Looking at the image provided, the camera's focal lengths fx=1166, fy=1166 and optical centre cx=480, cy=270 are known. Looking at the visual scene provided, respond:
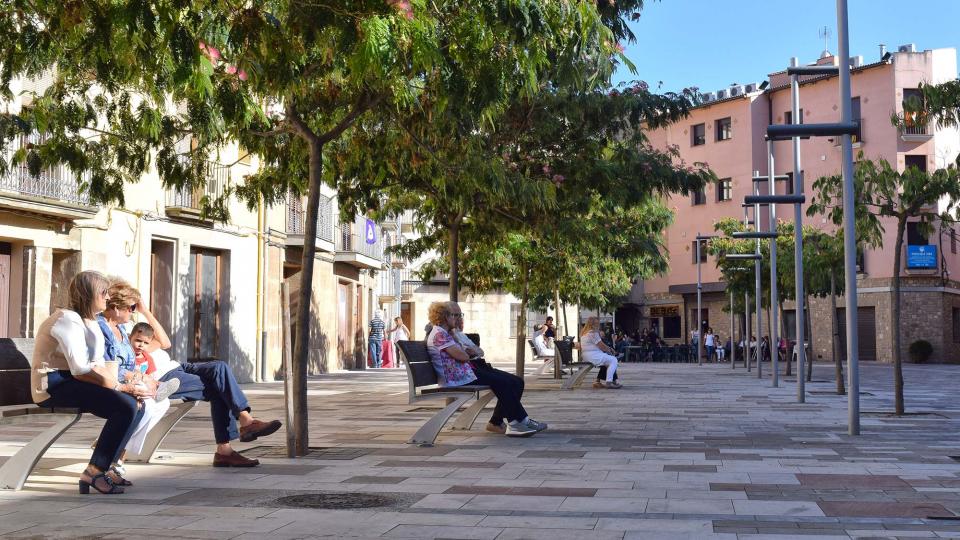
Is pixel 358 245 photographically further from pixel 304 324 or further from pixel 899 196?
pixel 304 324

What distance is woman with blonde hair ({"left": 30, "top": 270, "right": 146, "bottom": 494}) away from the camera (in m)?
7.27

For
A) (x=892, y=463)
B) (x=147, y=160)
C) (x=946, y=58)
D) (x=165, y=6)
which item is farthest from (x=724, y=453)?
(x=946, y=58)

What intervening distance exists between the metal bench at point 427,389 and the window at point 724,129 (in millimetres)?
50629

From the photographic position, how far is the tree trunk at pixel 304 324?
9.63 m

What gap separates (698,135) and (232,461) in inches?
2196

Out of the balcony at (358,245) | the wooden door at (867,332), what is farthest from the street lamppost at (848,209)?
the wooden door at (867,332)

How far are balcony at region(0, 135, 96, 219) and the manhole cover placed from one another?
520 inches

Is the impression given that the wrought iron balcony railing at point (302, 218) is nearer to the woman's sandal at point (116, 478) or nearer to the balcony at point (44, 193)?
the balcony at point (44, 193)

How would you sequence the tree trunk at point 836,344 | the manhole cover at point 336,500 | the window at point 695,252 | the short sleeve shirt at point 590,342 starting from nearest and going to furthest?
1. the manhole cover at point 336,500
2. the tree trunk at point 836,344
3. the short sleeve shirt at point 590,342
4. the window at point 695,252

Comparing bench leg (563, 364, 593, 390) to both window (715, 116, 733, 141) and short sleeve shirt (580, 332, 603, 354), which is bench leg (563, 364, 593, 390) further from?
window (715, 116, 733, 141)

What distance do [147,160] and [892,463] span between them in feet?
29.8

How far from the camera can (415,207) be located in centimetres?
2033

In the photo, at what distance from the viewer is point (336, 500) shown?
22.9 feet

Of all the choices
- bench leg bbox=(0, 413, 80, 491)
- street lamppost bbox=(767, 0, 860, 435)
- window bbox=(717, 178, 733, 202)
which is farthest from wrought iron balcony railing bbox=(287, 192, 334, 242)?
window bbox=(717, 178, 733, 202)
